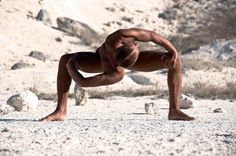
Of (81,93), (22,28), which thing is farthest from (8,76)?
(22,28)

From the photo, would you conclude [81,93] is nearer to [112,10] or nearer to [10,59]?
[10,59]

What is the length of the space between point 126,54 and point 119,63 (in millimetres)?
113

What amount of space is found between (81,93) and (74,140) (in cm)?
A: 580

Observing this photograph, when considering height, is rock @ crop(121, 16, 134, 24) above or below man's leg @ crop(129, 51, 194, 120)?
above

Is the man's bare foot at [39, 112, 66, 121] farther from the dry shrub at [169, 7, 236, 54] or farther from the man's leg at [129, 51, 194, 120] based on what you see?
the dry shrub at [169, 7, 236, 54]

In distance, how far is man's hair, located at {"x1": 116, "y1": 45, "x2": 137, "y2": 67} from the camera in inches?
253

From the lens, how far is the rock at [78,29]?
25105mm

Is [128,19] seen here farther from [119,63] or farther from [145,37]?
[119,63]

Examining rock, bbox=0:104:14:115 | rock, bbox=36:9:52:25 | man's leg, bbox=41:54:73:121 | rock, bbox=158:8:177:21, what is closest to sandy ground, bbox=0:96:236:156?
man's leg, bbox=41:54:73:121

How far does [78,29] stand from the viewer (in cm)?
2555

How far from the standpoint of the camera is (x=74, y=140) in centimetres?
513

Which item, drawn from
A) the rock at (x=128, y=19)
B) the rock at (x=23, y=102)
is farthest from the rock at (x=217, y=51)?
the rock at (x=23, y=102)

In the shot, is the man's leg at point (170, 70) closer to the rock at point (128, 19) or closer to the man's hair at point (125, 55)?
the man's hair at point (125, 55)

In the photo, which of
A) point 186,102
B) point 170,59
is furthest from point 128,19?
point 170,59
